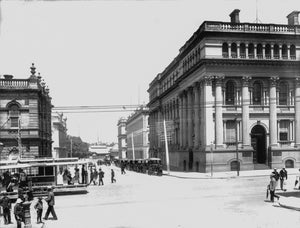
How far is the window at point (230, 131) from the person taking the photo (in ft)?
154

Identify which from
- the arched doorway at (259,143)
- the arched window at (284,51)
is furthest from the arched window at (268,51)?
the arched doorway at (259,143)

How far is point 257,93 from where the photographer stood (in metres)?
47.6

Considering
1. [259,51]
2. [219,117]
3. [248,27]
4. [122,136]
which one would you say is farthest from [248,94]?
[122,136]

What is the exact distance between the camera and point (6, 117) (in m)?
45.3

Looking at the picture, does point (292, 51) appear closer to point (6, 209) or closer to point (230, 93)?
point (230, 93)

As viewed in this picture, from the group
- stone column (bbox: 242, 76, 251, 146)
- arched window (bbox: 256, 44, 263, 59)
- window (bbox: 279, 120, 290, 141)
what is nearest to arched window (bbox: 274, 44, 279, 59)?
arched window (bbox: 256, 44, 263, 59)

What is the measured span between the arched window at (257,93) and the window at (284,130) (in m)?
3.94

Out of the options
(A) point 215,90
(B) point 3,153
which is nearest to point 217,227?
(A) point 215,90

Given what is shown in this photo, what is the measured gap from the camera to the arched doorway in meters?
48.0

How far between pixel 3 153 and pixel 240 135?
1095 inches

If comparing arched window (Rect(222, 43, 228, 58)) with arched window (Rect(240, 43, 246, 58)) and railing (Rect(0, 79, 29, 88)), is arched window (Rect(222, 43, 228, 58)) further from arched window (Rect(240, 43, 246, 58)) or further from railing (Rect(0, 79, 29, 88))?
railing (Rect(0, 79, 29, 88))

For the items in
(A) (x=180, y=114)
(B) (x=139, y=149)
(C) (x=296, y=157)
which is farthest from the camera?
(B) (x=139, y=149)

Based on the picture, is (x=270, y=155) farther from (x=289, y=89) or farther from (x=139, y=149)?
(x=139, y=149)

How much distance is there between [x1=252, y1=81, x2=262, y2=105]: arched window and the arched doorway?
3073 millimetres
